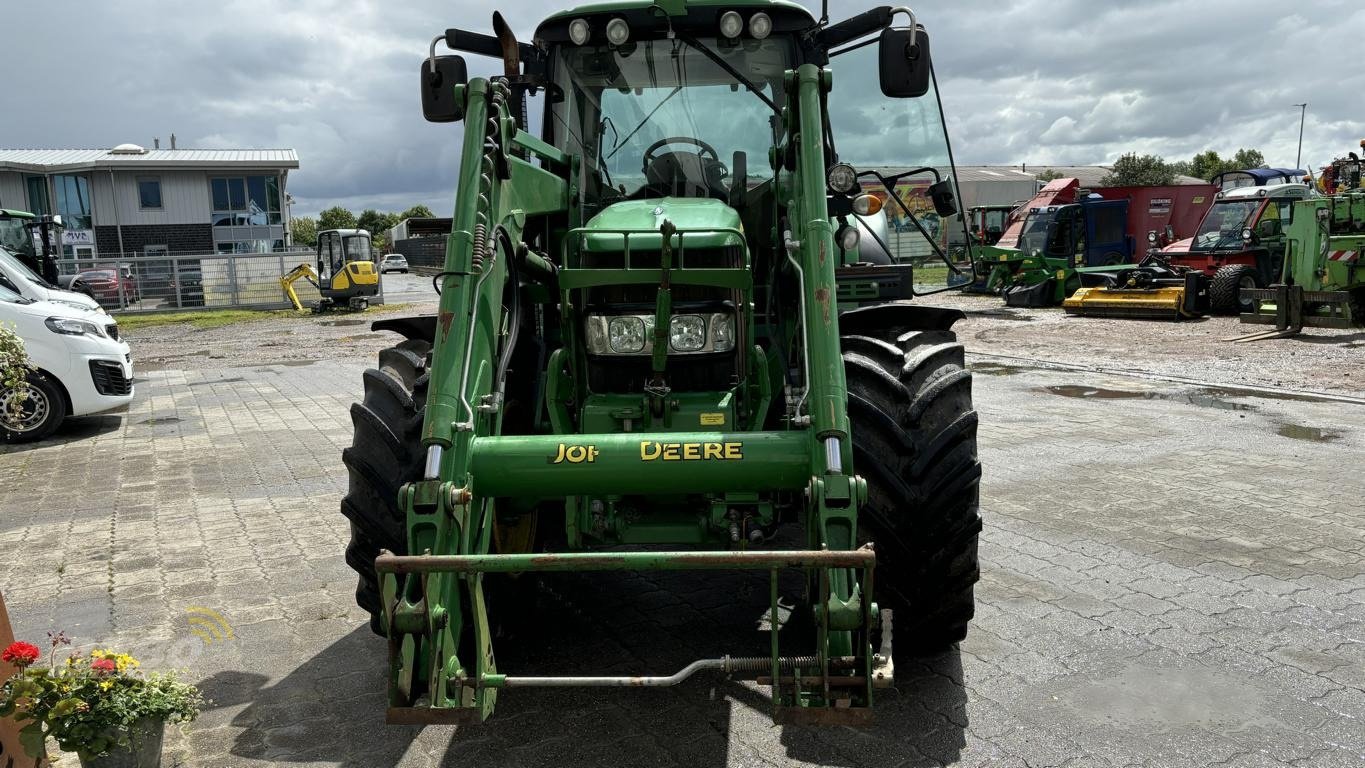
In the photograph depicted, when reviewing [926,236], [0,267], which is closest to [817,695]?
[926,236]

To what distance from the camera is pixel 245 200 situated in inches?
1617

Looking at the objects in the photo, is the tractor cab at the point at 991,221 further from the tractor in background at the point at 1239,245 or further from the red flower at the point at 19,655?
the red flower at the point at 19,655

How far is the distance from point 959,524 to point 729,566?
4.01 feet

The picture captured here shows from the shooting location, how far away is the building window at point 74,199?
130 ft

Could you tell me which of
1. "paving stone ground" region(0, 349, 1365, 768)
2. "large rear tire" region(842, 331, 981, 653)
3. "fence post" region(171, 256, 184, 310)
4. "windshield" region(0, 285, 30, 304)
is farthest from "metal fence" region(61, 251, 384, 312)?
"large rear tire" region(842, 331, 981, 653)

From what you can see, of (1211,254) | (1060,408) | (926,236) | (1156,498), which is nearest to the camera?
(926,236)

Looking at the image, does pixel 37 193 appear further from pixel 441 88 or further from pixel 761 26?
pixel 761 26

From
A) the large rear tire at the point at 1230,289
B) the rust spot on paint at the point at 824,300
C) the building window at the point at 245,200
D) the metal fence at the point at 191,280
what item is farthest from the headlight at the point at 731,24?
the building window at the point at 245,200

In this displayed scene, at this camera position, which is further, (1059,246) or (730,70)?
(1059,246)

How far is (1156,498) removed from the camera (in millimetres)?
6797

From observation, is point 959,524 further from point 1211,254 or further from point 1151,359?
point 1211,254

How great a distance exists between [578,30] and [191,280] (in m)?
29.9

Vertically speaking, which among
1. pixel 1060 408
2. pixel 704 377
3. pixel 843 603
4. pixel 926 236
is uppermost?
pixel 926 236

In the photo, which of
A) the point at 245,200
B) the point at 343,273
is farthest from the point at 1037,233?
the point at 245,200
